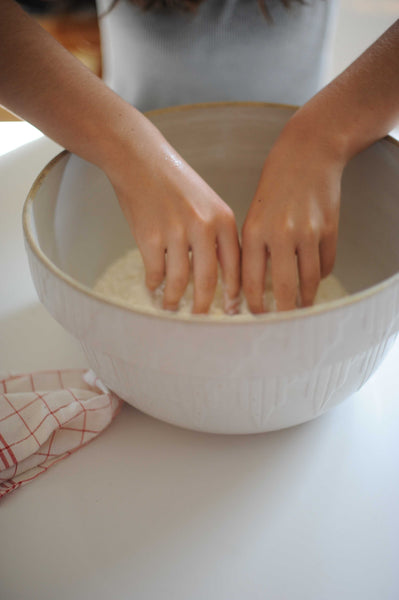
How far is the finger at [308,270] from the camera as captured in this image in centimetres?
47

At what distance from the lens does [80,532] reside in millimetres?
437

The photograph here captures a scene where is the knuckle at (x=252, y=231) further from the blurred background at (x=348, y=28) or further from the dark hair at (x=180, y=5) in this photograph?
the blurred background at (x=348, y=28)

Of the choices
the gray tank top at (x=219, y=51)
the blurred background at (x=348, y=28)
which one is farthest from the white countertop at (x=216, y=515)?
the blurred background at (x=348, y=28)

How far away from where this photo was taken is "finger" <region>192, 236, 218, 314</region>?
0.47 meters

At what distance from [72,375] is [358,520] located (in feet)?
1.03

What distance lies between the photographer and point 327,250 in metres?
0.50

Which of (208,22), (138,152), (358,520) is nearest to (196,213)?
(138,152)

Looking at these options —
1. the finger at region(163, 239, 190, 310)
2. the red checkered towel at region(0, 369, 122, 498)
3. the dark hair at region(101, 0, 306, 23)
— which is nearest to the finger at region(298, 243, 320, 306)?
the finger at region(163, 239, 190, 310)

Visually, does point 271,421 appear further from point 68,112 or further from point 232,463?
point 68,112

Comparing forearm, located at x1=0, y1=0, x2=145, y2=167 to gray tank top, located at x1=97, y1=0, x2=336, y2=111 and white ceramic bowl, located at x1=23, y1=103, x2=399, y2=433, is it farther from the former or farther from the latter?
gray tank top, located at x1=97, y1=0, x2=336, y2=111

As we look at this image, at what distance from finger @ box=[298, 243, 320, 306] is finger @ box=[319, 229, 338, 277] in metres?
0.02

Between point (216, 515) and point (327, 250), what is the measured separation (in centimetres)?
26

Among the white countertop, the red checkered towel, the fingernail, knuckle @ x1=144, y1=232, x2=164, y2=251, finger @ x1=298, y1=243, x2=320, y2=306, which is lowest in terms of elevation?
the white countertop

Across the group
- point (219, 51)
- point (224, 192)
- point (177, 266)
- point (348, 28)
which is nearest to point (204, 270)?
point (177, 266)
